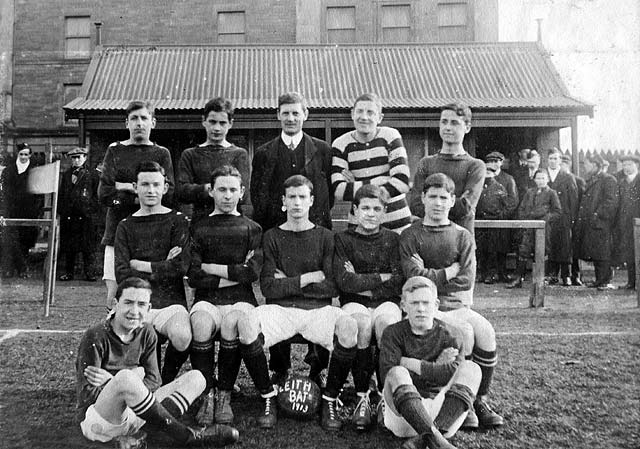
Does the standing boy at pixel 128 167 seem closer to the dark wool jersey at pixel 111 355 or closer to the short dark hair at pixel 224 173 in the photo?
the short dark hair at pixel 224 173

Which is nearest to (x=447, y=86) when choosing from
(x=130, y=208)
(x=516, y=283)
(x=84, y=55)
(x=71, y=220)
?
(x=516, y=283)

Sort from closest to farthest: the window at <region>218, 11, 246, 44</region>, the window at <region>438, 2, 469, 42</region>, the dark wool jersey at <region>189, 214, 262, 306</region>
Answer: the dark wool jersey at <region>189, 214, 262, 306</region>, the window at <region>438, 2, 469, 42</region>, the window at <region>218, 11, 246, 44</region>

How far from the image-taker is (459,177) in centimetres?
422

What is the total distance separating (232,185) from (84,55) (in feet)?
56.0

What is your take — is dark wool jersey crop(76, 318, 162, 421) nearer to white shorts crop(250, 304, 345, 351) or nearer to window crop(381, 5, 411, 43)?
white shorts crop(250, 304, 345, 351)

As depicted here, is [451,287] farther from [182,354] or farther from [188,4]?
[188,4]

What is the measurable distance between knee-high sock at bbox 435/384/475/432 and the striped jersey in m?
1.45

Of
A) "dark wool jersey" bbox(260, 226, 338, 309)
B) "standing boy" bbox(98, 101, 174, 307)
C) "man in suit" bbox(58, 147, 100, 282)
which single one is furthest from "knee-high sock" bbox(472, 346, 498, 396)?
A: "man in suit" bbox(58, 147, 100, 282)

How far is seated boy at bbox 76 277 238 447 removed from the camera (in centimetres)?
282

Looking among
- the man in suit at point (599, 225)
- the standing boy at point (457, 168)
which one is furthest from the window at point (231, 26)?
the standing boy at point (457, 168)

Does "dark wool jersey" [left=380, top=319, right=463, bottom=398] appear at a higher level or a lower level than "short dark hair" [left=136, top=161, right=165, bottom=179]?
lower

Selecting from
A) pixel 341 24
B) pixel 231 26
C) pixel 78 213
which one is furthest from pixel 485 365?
pixel 231 26

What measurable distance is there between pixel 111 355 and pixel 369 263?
5.07 feet

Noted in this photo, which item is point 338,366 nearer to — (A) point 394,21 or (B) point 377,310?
(B) point 377,310
